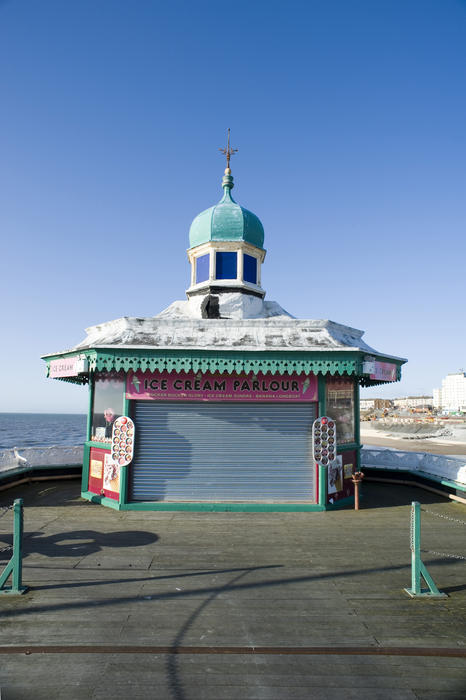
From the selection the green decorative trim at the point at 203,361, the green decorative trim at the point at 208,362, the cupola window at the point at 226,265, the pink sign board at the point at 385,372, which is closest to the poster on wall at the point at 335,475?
the pink sign board at the point at 385,372

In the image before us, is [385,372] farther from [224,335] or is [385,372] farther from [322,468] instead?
[224,335]

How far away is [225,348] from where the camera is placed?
1002 cm

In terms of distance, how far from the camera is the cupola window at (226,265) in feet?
46.2

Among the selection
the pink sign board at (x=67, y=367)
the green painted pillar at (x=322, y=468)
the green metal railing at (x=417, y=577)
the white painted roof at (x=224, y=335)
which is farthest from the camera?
the pink sign board at (x=67, y=367)

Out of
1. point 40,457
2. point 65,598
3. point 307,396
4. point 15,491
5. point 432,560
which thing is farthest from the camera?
point 40,457

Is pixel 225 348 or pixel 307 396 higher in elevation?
pixel 225 348

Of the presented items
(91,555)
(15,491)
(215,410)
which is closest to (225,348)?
(215,410)

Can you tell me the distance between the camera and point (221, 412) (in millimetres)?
10719

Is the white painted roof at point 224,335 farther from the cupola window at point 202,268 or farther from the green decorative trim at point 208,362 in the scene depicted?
the cupola window at point 202,268

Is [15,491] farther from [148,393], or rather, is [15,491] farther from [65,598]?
[65,598]

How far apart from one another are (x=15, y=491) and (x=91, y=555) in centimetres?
726

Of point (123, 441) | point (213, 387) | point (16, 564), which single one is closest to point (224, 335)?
point (213, 387)

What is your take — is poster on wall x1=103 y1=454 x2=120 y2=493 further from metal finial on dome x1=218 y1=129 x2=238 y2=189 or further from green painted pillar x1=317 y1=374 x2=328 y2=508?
metal finial on dome x1=218 y1=129 x2=238 y2=189

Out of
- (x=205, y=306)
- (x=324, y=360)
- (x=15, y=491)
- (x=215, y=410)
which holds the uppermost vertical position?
(x=205, y=306)
